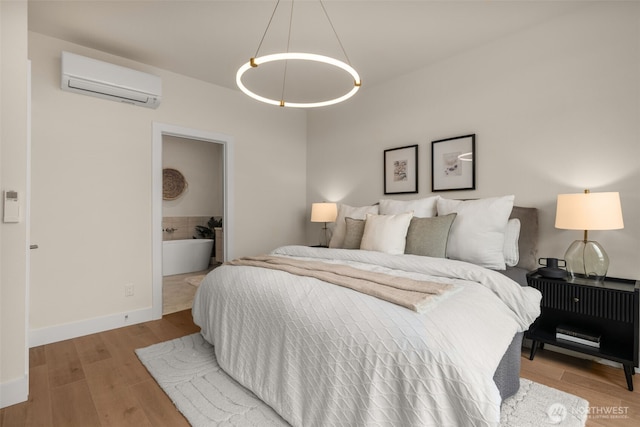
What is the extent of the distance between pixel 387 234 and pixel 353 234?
18.3 inches

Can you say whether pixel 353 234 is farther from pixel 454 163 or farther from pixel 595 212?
pixel 595 212

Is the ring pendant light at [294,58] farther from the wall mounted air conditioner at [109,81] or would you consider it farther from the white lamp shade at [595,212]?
the white lamp shade at [595,212]

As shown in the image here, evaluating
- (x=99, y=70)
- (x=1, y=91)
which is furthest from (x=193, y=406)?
(x=99, y=70)

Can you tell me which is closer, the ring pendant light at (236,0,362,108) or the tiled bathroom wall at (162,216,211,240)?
the ring pendant light at (236,0,362,108)

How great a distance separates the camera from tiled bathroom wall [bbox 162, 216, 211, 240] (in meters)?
5.77

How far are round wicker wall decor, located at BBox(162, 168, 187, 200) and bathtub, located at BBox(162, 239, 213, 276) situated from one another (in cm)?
94

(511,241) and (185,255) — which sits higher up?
(511,241)

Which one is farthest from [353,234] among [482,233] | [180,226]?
[180,226]

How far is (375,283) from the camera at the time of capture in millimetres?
1619

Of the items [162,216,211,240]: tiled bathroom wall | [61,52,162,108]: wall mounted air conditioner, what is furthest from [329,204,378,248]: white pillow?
[162,216,211,240]: tiled bathroom wall

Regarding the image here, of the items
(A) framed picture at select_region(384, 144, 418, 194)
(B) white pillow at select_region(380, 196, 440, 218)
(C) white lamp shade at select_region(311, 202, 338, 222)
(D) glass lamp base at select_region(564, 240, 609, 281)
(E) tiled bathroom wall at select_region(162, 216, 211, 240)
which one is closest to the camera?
(D) glass lamp base at select_region(564, 240, 609, 281)

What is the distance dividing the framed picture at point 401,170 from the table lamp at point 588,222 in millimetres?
1424

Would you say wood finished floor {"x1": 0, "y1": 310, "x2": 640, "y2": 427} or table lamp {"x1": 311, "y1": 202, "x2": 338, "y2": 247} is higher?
table lamp {"x1": 311, "y1": 202, "x2": 338, "y2": 247}

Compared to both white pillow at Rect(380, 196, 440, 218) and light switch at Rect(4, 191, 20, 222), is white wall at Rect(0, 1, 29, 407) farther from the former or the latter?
white pillow at Rect(380, 196, 440, 218)
